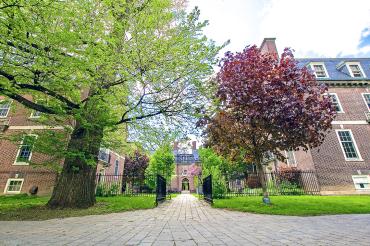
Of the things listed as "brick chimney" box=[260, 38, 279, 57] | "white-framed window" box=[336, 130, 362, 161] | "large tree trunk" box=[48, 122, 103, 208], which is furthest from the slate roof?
"large tree trunk" box=[48, 122, 103, 208]

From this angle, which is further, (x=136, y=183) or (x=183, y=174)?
(x=183, y=174)

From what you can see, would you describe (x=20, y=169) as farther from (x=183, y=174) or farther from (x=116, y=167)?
(x=183, y=174)

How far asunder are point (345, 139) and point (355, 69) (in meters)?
7.56

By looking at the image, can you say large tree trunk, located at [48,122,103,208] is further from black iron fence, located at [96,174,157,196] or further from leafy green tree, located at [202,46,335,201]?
black iron fence, located at [96,174,157,196]

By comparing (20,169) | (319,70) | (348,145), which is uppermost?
(319,70)

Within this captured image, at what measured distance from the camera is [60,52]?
4.80 m

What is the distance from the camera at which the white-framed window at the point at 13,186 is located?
14672mm

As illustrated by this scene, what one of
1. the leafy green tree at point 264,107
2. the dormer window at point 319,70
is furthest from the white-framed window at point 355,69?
the leafy green tree at point 264,107

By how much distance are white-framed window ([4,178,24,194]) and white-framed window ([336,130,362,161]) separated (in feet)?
84.0

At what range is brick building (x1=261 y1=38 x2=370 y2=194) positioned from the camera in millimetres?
14945

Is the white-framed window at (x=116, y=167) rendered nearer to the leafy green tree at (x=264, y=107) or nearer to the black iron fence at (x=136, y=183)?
the black iron fence at (x=136, y=183)

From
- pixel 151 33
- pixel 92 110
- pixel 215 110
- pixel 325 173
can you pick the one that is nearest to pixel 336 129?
pixel 325 173

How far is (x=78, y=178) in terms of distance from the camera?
8062mm

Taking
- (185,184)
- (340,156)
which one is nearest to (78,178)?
(340,156)
